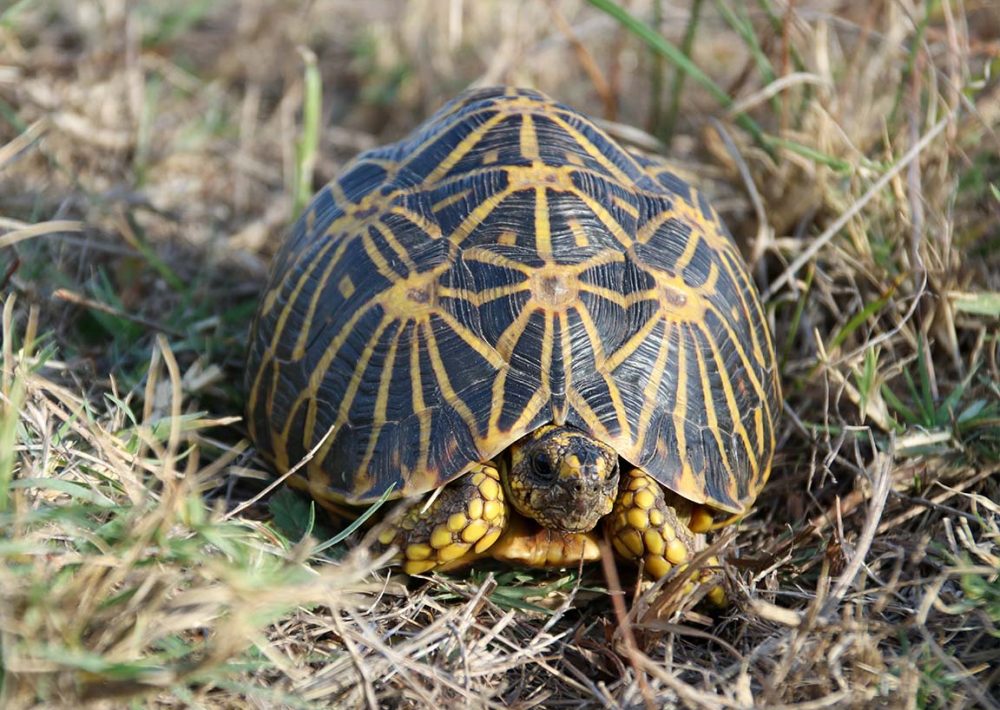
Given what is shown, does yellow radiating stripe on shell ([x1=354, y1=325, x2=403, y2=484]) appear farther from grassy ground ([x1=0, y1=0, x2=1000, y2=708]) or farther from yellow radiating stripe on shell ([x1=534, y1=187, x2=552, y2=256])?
yellow radiating stripe on shell ([x1=534, y1=187, x2=552, y2=256])

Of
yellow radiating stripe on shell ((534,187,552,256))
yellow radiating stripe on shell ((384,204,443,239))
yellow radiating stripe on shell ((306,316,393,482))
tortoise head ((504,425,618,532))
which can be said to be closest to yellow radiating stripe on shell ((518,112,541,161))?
yellow radiating stripe on shell ((534,187,552,256))

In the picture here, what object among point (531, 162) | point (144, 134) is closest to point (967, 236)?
point (531, 162)

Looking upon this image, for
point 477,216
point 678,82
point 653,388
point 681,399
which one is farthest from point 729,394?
point 678,82

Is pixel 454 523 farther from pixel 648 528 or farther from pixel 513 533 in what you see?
pixel 648 528

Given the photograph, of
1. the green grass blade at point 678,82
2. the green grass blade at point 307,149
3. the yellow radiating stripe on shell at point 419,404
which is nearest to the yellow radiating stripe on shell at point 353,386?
the yellow radiating stripe on shell at point 419,404

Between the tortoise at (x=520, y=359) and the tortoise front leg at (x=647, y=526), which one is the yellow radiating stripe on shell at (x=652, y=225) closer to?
the tortoise at (x=520, y=359)

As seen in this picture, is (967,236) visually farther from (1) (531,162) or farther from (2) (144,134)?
(2) (144,134)

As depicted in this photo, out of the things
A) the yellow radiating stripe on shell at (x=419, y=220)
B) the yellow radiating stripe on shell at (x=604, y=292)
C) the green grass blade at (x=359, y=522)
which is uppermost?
the yellow radiating stripe on shell at (x=419, y=220)
